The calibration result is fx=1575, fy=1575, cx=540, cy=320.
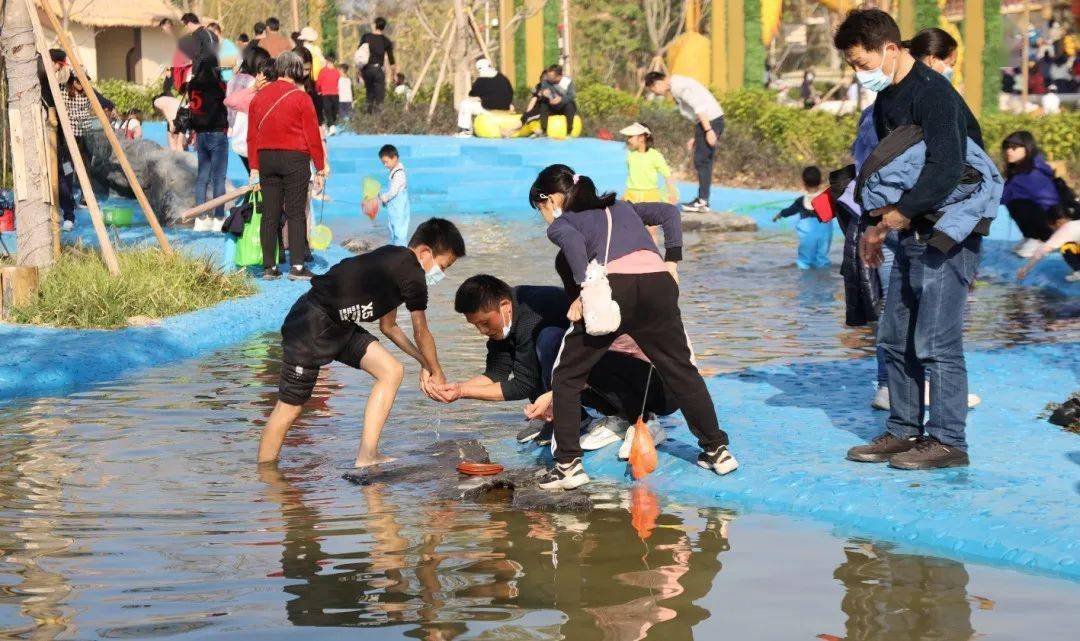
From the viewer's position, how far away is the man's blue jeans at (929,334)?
266 inches

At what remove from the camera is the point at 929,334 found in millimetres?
6773

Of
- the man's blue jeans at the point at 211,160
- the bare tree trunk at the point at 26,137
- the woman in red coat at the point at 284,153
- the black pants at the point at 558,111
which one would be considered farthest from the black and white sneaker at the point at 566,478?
the black pants at the point at 558,111

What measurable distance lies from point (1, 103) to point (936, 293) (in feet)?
30.1

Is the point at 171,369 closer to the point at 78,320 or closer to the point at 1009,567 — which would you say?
the point at 78,320

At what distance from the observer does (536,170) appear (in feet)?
82.2

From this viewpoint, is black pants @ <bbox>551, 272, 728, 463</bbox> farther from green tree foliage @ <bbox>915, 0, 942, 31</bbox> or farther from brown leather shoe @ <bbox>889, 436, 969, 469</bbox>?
green tree foliage @ <bbox>915, 0, 942, 31</bbox>

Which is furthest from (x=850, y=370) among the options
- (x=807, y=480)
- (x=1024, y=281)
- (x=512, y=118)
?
(x=512, y=118)

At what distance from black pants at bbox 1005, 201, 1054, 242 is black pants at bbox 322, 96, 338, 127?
16193mm

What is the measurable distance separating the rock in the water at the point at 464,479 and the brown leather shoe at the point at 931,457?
1.39 m

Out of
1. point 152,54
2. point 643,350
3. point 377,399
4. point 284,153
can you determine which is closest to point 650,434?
point 643,350

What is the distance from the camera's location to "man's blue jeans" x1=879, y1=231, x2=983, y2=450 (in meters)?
6.75

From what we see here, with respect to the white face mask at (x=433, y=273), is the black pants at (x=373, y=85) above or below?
above

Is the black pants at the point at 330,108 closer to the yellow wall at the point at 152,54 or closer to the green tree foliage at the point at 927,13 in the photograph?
the green tree foliage at the point at 927,13

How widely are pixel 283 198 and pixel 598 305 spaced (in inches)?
299
